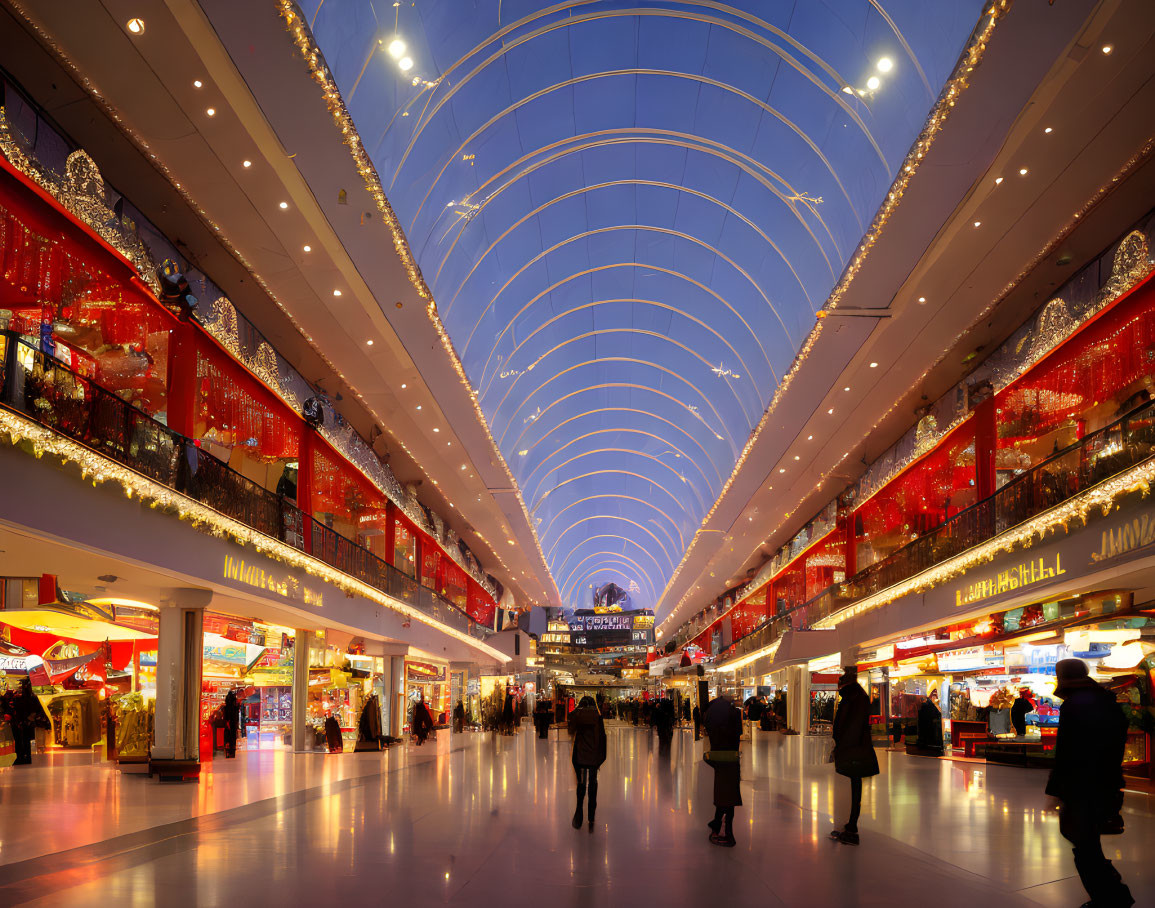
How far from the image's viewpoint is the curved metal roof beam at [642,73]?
17984mm

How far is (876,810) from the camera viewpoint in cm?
1319

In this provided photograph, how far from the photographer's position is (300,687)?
88.4 ft

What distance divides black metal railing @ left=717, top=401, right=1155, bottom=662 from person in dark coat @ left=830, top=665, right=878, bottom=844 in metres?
4.83

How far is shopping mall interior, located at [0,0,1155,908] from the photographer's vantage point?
1002cm

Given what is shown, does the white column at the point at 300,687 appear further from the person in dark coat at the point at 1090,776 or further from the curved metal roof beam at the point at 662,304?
the person in dark coat at the point at 1090,776

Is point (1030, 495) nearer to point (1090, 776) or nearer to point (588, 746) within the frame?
point (588, 746)

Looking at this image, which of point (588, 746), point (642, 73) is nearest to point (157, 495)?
point (588, 746)

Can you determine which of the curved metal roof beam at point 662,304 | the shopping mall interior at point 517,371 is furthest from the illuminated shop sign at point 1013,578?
the curved metal roof beam at point 662,304

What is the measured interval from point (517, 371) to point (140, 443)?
19.5 meters

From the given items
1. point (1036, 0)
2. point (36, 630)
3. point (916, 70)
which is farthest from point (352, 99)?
point (36, 630)

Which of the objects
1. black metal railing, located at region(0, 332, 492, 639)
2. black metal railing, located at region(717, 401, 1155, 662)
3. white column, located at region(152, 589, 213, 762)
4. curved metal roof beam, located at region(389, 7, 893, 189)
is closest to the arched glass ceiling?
curved metal roof beam, located at region(389, 7, 893, 189)

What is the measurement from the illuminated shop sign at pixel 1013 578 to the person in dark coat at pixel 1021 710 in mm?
3350

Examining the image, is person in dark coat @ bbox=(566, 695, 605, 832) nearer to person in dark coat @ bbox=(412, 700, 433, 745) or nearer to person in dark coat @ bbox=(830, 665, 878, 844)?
person in dark coat @ bbox=(830, 665, 878, 844)

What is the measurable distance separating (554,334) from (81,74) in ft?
75.4
